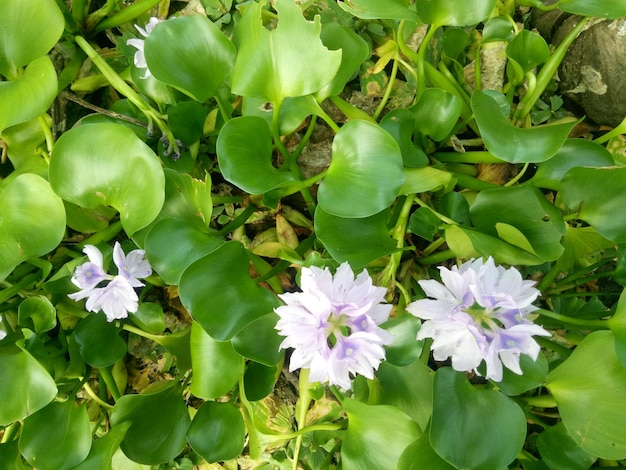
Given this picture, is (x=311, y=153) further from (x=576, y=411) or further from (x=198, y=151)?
(x=576, y=411)

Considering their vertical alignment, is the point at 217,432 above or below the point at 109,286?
below

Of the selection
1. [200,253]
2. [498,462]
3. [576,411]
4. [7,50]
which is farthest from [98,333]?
[576,411]

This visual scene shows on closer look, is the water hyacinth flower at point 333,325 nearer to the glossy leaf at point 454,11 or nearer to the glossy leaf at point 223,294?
the glossy leaf at point 223,294

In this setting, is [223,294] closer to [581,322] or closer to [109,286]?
[109,286]

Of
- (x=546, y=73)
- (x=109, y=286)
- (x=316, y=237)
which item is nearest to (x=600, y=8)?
(x=546, y=73)

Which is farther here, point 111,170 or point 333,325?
point 111,170

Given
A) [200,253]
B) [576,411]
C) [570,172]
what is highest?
[570,172]
